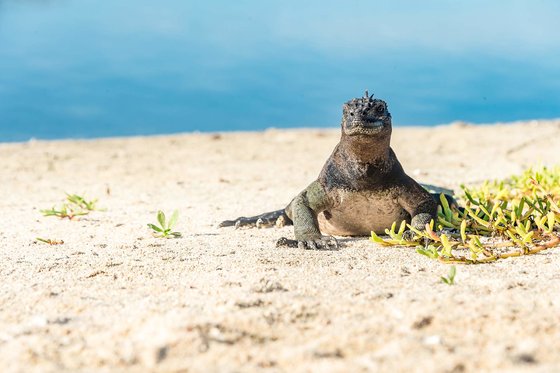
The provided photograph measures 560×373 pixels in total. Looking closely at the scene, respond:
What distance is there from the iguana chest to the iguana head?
47cm

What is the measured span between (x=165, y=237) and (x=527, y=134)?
389 inches

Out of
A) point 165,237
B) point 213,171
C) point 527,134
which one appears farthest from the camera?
point 527,134

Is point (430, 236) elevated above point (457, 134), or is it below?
below

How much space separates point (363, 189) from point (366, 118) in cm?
56

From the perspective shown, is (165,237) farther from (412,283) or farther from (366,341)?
(366,341)

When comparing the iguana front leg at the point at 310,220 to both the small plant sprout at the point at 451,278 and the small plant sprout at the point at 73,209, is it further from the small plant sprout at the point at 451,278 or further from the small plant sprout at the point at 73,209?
the small plant sprout at the point at 73,209

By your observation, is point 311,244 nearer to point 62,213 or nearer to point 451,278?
point 451,278

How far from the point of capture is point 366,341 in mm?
2748

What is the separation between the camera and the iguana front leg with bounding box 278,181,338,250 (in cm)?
487

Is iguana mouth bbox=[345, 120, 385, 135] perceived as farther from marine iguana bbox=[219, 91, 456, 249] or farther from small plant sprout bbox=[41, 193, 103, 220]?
small plant sprout bbox=[41, 193, 103, 220]

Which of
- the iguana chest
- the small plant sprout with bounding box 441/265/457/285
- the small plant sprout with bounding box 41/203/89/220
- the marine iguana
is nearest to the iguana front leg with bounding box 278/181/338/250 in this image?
the marine iguana

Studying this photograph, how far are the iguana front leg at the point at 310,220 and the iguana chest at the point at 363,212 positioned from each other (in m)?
0.11

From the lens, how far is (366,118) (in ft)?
16.4

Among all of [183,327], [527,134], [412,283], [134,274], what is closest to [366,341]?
[183,327]
